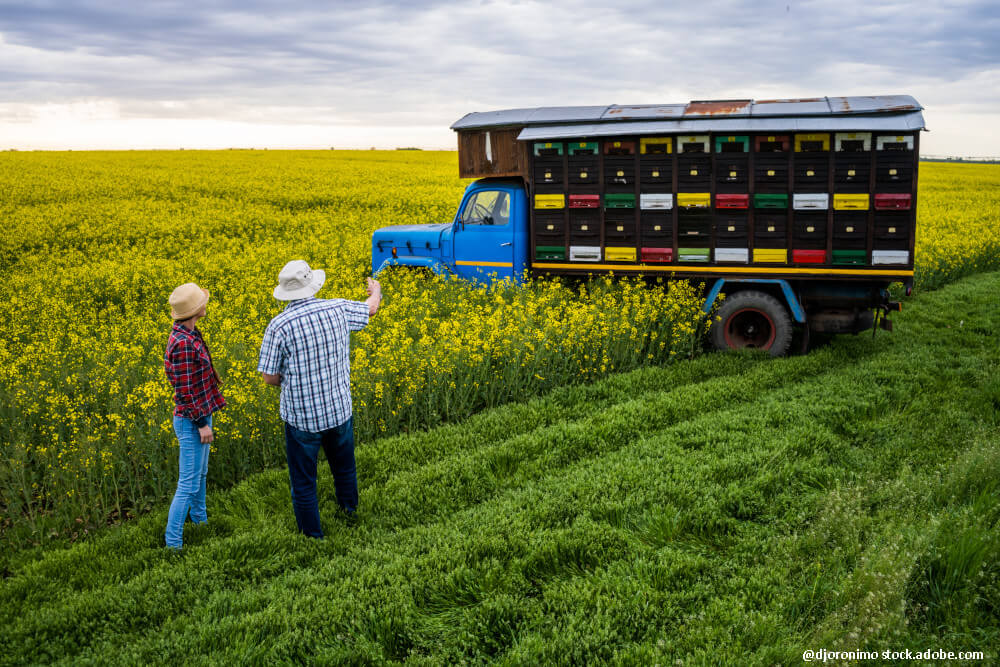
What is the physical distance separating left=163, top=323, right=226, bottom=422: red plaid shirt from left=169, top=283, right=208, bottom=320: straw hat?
0.34 ft

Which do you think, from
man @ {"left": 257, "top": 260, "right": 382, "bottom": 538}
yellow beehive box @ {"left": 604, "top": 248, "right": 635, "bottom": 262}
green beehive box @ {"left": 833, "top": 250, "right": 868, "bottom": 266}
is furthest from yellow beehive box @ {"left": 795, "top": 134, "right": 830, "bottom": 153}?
man @ {"left": 257, "top": 260, "right": 382, "bottom": 538}

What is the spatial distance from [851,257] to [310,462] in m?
7.48

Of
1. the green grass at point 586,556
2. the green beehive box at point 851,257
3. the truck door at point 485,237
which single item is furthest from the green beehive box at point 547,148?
the green grass at point 586,556

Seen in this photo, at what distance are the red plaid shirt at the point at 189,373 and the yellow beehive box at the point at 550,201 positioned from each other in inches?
251

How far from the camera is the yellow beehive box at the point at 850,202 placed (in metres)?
9.00

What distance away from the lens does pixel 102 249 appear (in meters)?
17.0

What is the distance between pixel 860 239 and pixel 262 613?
8.34 m

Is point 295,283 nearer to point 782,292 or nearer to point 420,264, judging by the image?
point 420,264

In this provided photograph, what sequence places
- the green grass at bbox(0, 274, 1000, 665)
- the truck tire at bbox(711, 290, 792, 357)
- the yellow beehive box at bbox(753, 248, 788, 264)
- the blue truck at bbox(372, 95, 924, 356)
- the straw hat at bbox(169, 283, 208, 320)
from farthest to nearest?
the truck tire at bbox(711, 290, 792, 357) → the yellow beehive box at bbox(753, 248, 788, 264) → the blue truck at bbox(372, 95, 924, 356) → the straw hat at bbox(169, 283, 208, 320) → the green grass at bbox(0, 274, 1000, 665)

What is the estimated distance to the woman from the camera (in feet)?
15.7

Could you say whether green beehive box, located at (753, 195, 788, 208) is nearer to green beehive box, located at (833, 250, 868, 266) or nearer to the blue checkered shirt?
green beehive box, located at (833, 250, 868, 266)

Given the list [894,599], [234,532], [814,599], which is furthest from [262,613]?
[894,599]

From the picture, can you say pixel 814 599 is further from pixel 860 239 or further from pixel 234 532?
pixel 860 239

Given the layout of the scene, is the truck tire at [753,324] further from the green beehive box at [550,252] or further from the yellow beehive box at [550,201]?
the yellow beehive box at [550,201]
